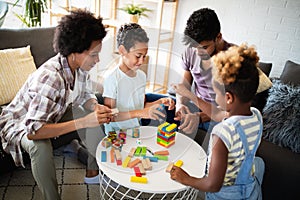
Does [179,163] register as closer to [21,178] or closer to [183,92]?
[183,92]

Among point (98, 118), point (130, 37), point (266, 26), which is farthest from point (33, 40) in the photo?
point (266, 26)

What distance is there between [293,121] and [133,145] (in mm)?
901

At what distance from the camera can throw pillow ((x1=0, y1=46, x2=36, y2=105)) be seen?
5.59 ft

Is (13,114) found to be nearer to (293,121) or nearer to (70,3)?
(293,121)

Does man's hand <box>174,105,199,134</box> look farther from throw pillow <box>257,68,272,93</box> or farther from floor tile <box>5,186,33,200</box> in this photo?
floor tile <box>5,186,33,200</box>

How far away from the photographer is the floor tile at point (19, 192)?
5.00ft

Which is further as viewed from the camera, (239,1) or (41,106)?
(239,1)

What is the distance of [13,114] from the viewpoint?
1.38m

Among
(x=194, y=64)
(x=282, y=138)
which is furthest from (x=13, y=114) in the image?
(x=282, y=138)

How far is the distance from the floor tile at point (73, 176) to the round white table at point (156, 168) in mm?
278

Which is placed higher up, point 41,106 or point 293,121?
point 41,106

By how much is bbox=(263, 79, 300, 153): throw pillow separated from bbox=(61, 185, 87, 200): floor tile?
109 cm

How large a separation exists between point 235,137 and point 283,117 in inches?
33.2

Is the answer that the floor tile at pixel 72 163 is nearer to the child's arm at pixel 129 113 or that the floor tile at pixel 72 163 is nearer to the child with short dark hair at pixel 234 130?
the child's arm at pixel 129 113
